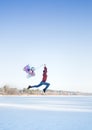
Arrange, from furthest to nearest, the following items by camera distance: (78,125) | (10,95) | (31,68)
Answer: (10,95) → (78,125) → (31,68)

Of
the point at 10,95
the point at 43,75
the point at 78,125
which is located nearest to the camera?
the point at 43,75

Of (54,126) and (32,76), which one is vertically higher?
(32,76)

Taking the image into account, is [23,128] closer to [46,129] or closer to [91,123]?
[46,129]

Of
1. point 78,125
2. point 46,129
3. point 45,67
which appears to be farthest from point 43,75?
point 78,125

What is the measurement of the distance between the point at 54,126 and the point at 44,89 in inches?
43.8

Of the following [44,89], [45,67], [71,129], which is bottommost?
[71,129]

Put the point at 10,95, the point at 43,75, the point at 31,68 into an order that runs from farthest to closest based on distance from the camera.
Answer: the point at 10,95 < the point at 31,68 < the point at 43,75

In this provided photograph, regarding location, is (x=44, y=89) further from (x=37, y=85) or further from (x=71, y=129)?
(x=71, y=129)

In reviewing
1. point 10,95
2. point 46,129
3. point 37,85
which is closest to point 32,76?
point 37,85

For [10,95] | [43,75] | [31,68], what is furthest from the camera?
[10,95]

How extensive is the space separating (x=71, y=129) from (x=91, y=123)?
1282mm

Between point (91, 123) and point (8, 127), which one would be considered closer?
point (8, 127)

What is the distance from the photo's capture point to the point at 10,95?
2698cm

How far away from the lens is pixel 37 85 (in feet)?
22.2
